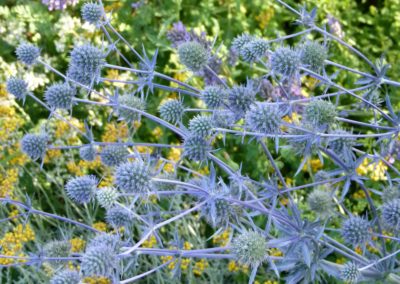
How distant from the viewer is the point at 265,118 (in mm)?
1996

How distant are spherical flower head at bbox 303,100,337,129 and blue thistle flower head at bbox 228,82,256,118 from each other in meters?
0.22

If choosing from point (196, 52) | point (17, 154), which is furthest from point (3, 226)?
point (196, 52)

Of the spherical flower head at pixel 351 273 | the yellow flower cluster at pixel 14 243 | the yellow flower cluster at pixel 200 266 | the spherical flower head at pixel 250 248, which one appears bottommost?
the yellow flower cluster at pixel 200 266

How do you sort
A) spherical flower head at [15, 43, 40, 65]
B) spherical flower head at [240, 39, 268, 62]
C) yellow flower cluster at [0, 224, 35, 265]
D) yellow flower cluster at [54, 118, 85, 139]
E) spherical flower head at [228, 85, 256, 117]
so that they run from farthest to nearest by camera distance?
yellow flower cluster at [54, 118, 85, 139], yellow flower cluster at [0, 224, 35, 265], spherical flower head at [15, 43, 40, 65], spherical flower head at [240, 39, 268, 62], spherical flower head at [228, 85, 256, 117]

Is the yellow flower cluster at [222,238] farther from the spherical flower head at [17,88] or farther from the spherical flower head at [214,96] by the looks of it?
the spherical flower head at [17,88]

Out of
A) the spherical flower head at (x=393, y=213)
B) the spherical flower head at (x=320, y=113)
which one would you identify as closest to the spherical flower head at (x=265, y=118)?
the spherical flower head at (x=320, y=113)

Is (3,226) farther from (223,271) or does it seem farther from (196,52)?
(196,52)

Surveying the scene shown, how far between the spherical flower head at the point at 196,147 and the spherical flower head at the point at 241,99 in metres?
0.18

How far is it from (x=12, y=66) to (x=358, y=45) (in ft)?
7.61

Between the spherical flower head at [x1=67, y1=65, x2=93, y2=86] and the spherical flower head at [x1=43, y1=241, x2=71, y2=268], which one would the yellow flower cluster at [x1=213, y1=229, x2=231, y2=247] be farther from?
the spherical flower head at [x1=67, y1=65, x2=93, y2=86]

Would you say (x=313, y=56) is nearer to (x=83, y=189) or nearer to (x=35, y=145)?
(x=83, y=189)

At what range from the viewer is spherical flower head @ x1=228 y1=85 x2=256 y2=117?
2137 mm

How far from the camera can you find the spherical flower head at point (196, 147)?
2.11 m

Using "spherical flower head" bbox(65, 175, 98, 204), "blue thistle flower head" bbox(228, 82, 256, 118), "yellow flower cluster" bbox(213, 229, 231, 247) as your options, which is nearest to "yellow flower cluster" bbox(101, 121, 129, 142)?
"yellow flower cluster" bbox(213, 229, 231, 247)
